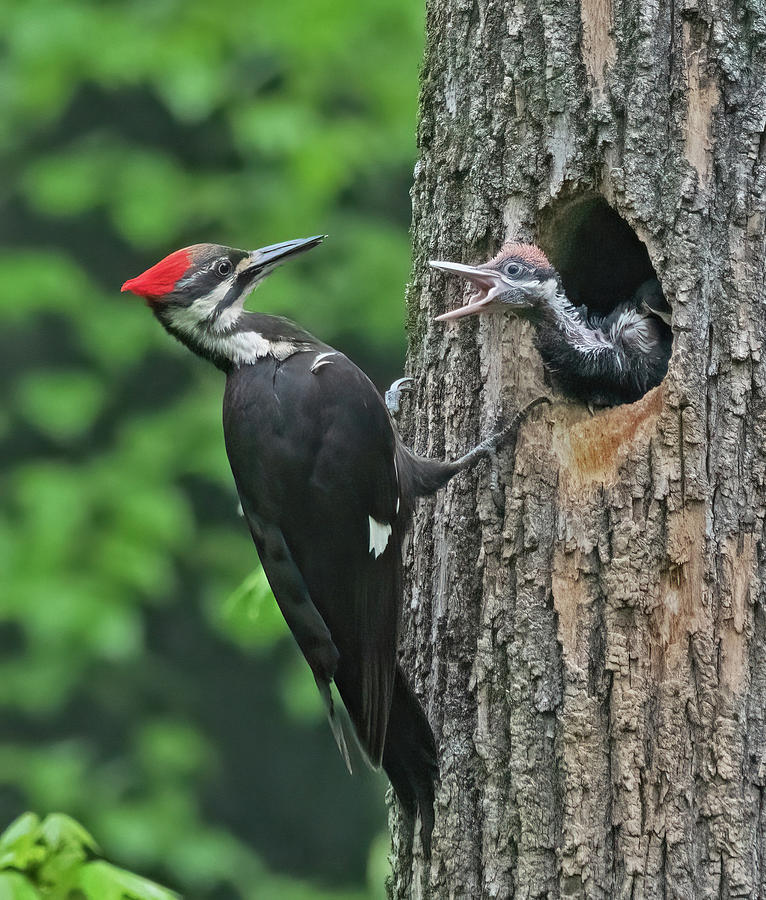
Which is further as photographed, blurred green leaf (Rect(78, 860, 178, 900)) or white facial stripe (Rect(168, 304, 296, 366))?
white facial stripe (Rect(168, 304, 296, 366))

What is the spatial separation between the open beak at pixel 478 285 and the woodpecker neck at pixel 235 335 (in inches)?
19.8

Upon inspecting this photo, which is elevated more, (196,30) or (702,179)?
(196,30)

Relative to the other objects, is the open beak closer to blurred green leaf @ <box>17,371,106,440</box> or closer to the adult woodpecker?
the adult woodpecker

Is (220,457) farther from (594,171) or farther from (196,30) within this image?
(594,171)

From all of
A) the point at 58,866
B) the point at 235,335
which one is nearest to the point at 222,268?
the point at 235,335

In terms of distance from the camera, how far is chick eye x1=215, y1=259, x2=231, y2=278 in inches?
113

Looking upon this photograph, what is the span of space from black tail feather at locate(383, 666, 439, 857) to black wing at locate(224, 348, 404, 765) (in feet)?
0.57

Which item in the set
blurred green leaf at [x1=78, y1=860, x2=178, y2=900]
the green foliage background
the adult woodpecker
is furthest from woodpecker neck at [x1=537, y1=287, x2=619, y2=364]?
the green foliage background

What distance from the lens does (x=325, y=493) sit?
104 inches

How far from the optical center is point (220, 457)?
17.7ft

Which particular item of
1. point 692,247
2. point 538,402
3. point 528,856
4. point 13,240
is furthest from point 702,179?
point 13,240

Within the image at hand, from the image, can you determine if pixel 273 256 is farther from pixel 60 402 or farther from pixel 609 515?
pixel 60 402

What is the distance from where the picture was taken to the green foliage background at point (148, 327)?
5277 millimetres

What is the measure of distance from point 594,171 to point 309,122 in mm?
3233
